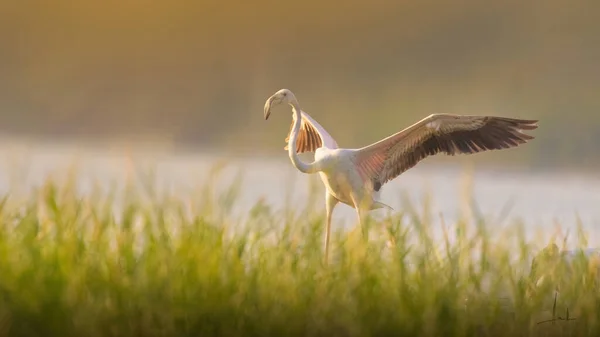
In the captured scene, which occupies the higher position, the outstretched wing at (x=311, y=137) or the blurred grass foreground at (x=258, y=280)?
the outstretched wing at (x=311, y=137)

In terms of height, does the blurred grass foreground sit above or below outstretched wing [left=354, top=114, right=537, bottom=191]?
below

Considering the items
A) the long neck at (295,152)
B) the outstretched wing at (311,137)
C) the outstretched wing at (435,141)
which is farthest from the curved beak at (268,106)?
the outstretched wing at (311,137)

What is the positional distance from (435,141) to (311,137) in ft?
4.32

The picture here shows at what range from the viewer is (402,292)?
3.35 meters

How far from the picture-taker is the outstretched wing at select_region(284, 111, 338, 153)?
6.50m

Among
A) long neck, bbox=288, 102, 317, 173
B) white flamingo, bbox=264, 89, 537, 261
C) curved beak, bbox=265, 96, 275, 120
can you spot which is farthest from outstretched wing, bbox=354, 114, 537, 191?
curved beak, bbox=265, 96, 275, 120

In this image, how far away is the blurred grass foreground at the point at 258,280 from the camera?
3.06 meters

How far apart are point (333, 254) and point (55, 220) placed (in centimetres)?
118

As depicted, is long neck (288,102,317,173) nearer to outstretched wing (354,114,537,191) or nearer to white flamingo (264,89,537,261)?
white flamingo (264,89,537,261)

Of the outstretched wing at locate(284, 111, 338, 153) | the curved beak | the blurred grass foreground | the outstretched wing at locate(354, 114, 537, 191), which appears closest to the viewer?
the blurred grass foreground

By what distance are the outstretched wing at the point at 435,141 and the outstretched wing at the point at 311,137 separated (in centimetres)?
56

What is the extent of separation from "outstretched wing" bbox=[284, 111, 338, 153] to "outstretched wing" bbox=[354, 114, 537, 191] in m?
0.56

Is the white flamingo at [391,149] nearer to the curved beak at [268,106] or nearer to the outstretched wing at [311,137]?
the curved beak at [268,106]

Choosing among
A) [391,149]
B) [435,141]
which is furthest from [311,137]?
[435,141]
